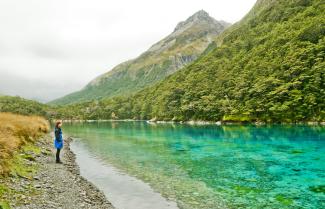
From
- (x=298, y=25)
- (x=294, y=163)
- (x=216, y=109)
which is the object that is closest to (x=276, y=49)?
(x=298, y=25)

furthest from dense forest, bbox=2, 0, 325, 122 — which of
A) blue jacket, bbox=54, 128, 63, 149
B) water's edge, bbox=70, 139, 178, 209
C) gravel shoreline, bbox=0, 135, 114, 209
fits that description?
gravel shoreline, bbox=0, 135, 114, 209

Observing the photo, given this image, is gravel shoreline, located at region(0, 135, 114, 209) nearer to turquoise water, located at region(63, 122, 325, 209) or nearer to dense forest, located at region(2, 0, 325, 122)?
turquoise water, located at region(63, 122, 325, 209)

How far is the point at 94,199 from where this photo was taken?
19.6 meters

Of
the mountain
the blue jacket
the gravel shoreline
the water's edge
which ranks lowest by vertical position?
the water's edge

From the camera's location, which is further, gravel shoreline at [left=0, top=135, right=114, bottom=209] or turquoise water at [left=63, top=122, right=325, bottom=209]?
turquoise water at [left=63, top=122, right=325, bottom=209]

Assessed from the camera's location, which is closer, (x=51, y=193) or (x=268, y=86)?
(x=51, y=193)

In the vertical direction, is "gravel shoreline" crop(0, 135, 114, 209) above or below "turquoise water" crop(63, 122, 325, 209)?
above

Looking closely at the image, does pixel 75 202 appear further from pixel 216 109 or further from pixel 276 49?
pixel 276 49

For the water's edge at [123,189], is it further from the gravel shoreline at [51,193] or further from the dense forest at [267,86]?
the dense forest at [267,86]

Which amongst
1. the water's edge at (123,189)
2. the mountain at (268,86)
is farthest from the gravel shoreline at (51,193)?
the mountain at (268,86)

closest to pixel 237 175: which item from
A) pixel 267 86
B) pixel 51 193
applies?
pixel 51 193

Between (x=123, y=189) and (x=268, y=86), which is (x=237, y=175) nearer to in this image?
(x=123, y=189)

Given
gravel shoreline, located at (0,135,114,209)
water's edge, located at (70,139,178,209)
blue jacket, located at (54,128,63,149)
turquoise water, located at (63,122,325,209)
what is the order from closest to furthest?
gravel shoreline, located at (0,135,114,209) < water's edge, located at (70,139,178,209) < turquoise water, located at (63,122,325,209) < blue jacket, located at (54,128,63,149)

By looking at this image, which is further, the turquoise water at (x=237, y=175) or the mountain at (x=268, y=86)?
the mountain at (x=268, y=86)
